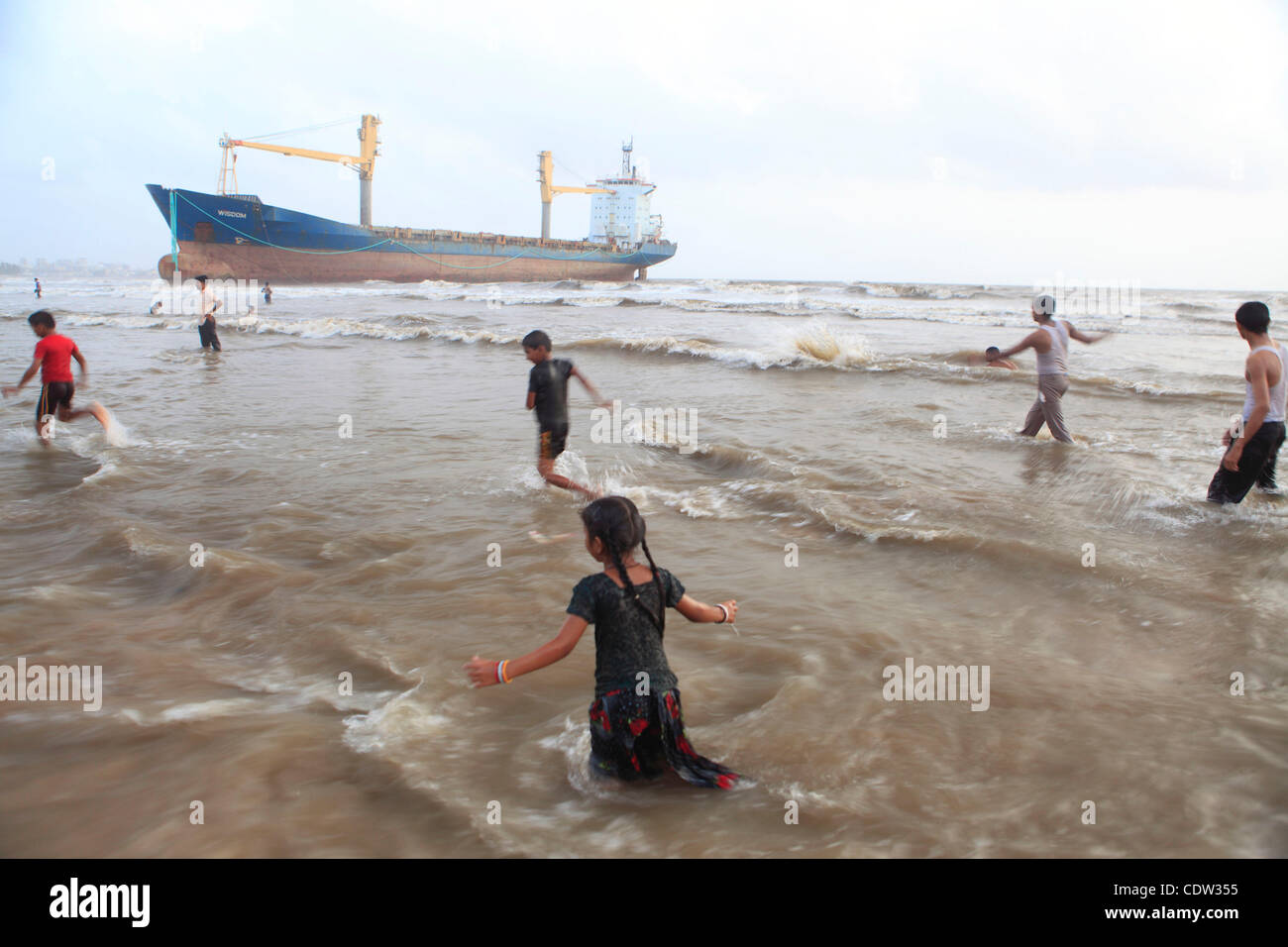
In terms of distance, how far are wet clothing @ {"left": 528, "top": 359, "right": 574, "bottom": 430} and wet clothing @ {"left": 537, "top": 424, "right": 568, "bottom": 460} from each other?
0.12ft

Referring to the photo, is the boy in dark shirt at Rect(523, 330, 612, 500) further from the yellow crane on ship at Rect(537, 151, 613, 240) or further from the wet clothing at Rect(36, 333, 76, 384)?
the yellow crane on ship at Rect(537, 151, 613, 240)

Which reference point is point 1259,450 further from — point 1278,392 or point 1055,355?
point 1055,355

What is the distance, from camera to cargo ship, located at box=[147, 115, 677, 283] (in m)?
41.9

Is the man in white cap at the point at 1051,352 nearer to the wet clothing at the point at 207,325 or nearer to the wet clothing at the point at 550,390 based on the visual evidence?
the wet clothing at the point at 550,390

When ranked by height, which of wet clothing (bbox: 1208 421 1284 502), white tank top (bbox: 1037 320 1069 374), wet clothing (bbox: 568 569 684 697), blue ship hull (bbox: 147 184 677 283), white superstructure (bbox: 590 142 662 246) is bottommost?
wet clothing (bbox: 568 569 684 697)

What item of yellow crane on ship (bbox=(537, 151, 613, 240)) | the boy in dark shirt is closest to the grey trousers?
the boy in dark shirt

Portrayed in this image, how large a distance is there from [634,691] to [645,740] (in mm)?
186

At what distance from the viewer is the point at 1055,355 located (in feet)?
25.0

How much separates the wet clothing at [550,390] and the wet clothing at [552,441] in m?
0.04

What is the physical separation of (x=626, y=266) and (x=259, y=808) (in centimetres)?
6493

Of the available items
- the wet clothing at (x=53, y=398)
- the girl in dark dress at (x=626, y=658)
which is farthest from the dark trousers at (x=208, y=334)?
the girl in dark dress at (x=626, y=658)

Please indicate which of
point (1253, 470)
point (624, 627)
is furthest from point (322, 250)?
point (624, 627)
